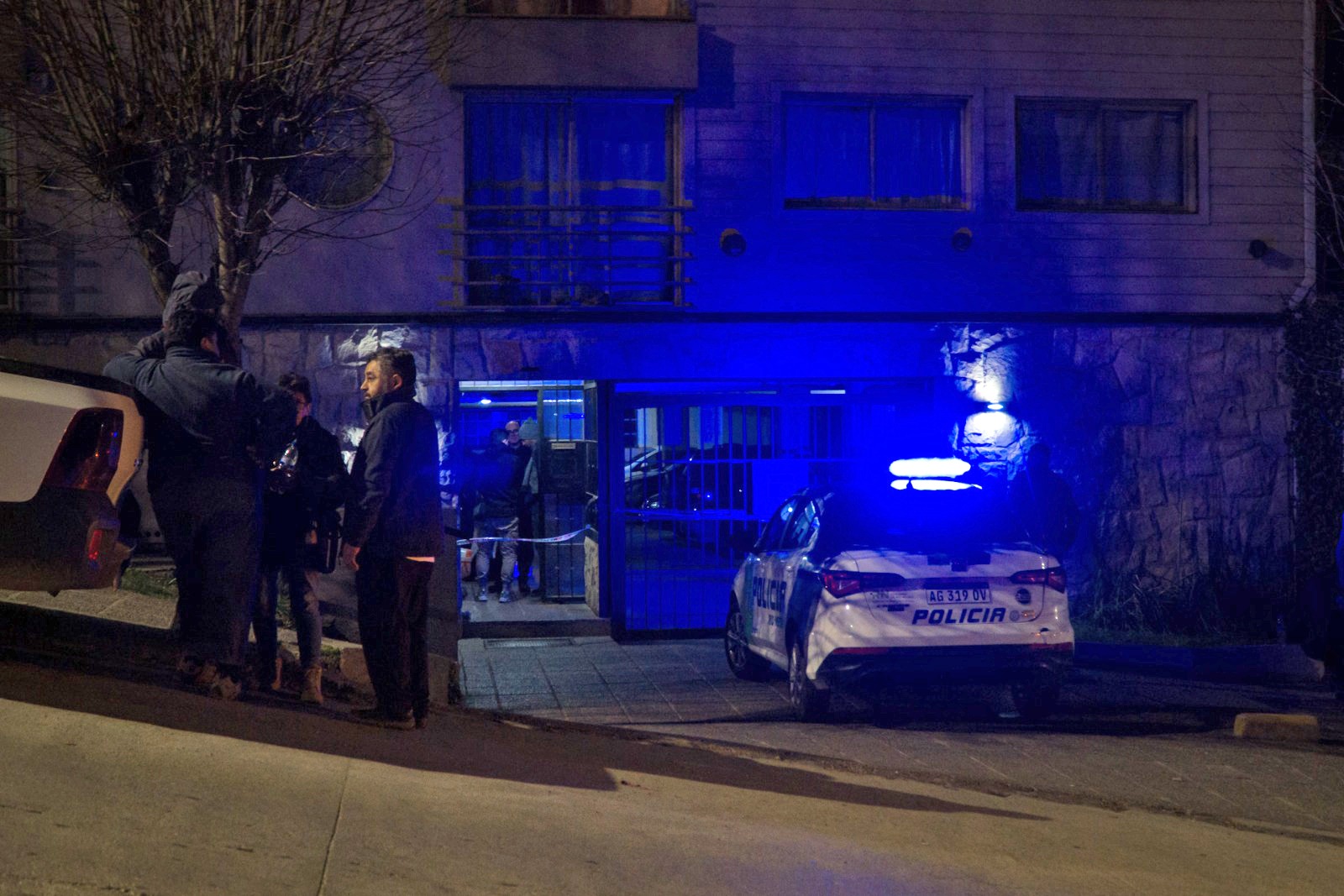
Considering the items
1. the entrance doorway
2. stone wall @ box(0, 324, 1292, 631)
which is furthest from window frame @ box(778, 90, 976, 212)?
the entrance doorway

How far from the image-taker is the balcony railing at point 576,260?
13.8 meters

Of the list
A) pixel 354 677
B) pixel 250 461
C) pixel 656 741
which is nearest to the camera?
pixel 250 461

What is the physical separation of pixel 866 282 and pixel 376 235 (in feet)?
16.2

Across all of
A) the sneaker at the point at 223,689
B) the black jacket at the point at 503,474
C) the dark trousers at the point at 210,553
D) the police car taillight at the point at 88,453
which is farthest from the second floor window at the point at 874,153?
the police car taillight at the point at 88,453

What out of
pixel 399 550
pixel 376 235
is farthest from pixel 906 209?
pixel 399 550

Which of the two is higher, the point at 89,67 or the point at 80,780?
the point at 89,67

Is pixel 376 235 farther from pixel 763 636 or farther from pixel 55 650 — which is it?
pixel 55 650

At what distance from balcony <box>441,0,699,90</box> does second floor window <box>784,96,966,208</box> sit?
136 centimetres

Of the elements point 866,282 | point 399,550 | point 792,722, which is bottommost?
point 792,722

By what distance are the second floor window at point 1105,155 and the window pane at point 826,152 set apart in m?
1.69

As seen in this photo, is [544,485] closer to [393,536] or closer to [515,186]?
[515,186]

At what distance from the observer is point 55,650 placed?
746cm

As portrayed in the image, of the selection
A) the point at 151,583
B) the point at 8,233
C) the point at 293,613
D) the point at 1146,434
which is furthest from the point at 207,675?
the point at 1146,434

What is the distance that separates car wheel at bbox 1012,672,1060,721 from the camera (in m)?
9.15
